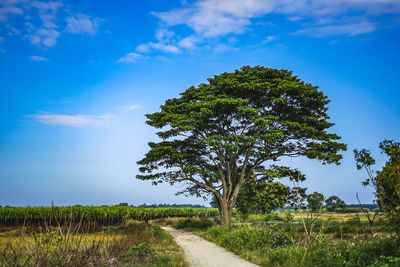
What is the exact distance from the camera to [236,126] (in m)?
22.2

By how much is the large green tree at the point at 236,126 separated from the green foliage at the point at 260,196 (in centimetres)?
255

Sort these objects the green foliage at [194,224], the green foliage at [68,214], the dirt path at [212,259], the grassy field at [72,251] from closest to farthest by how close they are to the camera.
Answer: the grassy field at [72,251] < the dirt path at [212,259] < the green foliage at [68,214] < the green foliage at [194,224]

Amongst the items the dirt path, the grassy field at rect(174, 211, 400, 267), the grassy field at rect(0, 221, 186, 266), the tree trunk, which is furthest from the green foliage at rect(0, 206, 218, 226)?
the tree trunk

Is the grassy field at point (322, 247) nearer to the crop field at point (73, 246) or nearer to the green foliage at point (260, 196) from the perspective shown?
the crop field at point (73, 246)

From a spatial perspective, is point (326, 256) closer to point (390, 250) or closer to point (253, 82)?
point (390, 250)

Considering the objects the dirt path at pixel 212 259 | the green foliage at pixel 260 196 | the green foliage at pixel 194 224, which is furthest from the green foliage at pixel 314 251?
the green foliage at pixel 194 224

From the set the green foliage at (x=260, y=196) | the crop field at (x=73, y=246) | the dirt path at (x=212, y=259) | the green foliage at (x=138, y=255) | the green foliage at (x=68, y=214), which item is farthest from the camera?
the green foliage at (x=260, y=196)

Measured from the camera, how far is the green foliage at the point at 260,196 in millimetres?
24312

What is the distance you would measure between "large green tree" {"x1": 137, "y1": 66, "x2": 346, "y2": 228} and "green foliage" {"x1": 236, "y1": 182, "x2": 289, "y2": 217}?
2549 millimetres

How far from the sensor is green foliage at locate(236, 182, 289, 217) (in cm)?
2431

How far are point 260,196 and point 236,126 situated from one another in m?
18.9

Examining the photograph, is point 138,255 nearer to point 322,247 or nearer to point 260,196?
point 322,247

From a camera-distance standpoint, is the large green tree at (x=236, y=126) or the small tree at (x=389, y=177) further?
the large green tree at (x=236, y=126)

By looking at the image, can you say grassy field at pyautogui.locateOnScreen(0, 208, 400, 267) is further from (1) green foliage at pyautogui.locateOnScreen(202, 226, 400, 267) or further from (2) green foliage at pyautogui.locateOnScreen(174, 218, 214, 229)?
(2) green foliage at pyautogui.locateOnScreen(174, 218, 214, 229)
